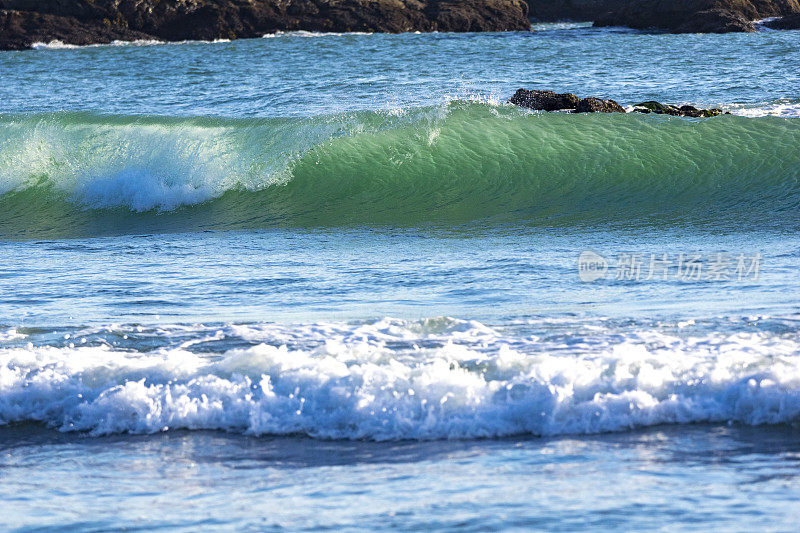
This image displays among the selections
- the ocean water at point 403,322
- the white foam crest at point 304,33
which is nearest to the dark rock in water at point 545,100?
the ocean water at point 403,322

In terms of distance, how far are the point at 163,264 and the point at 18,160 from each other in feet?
19.3

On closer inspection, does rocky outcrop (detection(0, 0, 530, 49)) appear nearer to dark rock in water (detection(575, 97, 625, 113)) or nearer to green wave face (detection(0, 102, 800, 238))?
dark rock in water (detection(575, 97, 625, 113))

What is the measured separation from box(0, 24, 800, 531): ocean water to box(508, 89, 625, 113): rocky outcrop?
0.50 metres

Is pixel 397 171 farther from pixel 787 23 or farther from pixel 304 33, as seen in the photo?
pixel 304 33

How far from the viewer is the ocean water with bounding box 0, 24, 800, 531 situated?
10.2 ft

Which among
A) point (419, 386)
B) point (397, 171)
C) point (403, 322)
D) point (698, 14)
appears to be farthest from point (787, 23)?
point (419, 386)

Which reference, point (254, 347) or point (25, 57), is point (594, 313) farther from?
point (25, 57)

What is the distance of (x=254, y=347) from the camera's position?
14.3 feet

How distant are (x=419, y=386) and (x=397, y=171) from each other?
6.89 m

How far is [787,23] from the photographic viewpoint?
39438mm

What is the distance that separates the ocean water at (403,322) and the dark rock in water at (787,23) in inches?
1196

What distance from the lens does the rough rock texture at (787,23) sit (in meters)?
39.1

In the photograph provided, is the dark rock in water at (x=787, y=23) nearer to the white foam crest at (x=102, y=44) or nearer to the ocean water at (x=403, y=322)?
the white foam crest at (x=102, y=44)

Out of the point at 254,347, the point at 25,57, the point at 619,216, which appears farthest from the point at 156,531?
the point at 25,57
